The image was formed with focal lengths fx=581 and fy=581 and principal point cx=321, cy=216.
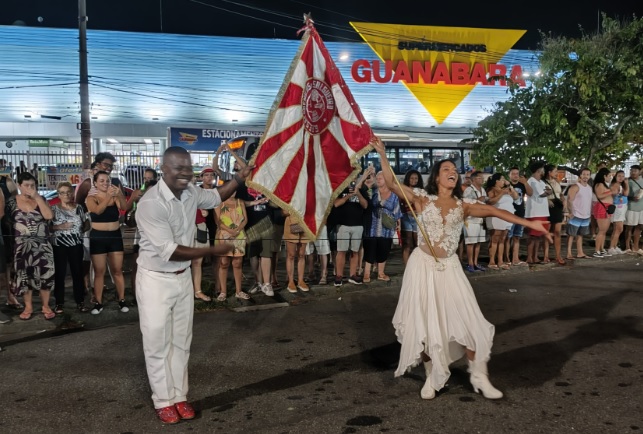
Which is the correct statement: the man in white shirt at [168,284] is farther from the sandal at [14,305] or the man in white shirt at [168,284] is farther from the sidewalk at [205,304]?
the sandal at [14,305]

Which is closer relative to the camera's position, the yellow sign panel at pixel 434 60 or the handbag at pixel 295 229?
the handbag at pixel 295 229

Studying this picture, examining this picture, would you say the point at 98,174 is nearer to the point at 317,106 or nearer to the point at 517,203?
the point at 317,106

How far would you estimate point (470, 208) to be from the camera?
510 centimetres

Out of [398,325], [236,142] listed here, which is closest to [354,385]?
[398,325]

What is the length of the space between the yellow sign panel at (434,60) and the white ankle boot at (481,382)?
25.3 m

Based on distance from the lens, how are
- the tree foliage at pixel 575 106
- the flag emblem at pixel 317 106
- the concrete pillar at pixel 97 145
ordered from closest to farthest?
the flag emblem at pixel 317 106
the tree foliage at pixel 575 106
the concrete pillar at pixel 97 145

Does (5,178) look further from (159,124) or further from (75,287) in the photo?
(159,124)

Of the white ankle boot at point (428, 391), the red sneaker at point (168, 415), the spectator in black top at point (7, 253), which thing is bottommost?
the red sneaker at point (168, 415)

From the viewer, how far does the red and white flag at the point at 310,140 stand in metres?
5.76

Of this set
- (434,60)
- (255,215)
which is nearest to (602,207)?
(255,215)

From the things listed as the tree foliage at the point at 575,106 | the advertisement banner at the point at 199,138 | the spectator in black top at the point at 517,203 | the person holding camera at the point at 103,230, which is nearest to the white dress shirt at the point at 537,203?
the spectator in black top at the point at 517,203

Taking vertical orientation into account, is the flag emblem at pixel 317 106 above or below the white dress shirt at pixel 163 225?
above

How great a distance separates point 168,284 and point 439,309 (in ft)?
7.25

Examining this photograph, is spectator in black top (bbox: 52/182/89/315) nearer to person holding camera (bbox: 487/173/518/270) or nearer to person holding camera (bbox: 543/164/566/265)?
person holding camera (bbox: 487/173/518/270)
